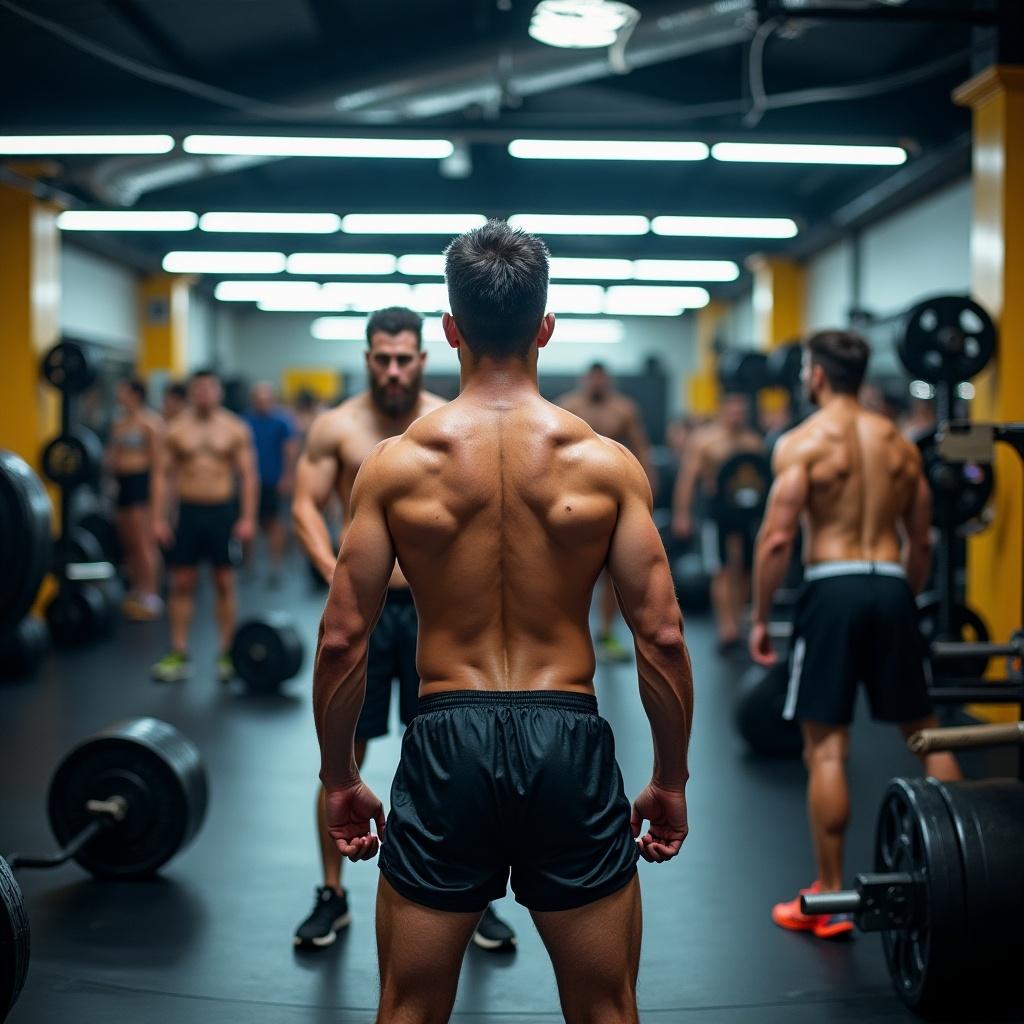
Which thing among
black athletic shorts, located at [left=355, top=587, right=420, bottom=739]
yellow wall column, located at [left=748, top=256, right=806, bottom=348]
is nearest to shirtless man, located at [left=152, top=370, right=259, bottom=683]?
black athletic shorts, located at [left=355, top=587, right=420, bottom=739]

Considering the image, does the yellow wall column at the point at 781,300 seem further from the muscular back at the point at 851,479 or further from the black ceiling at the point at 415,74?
the muscular back at the point at 851,479

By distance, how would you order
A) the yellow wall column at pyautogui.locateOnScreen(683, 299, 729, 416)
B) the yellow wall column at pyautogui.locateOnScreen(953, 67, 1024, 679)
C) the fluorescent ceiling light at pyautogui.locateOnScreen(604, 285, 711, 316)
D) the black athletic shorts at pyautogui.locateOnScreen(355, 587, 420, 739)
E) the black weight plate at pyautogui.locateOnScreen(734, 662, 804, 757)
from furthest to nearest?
1. the yellow wall column at pyautogui.locateOnScreen(683, 299, 729, 416)
2. the fluorescent ceiling light at pyautogui.locateOnScreen(604, 285, 711, 316)
3. the yellow wall column at pyautogui.locateOnScreen(953, 67, 1024, 679)
4. the black weight plate at pyautogui.locateOnScreen(734, 662, 804, 757)
5. the black athletic shorts at pyautogui.locateOnScreen(355, 587, 420, 739)

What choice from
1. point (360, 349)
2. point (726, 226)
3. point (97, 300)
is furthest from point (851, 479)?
point (360, 349)

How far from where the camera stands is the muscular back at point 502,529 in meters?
1.49

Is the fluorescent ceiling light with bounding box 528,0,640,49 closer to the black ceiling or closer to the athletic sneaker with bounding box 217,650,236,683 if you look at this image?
the black ceiling

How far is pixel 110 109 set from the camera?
5.33 m

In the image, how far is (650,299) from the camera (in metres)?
12.6

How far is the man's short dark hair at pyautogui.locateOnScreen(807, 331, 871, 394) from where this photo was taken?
8.93 ft

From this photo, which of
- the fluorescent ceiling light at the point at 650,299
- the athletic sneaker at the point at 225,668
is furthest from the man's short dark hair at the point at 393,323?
the fluorescent ceiling light at the point at 650,299

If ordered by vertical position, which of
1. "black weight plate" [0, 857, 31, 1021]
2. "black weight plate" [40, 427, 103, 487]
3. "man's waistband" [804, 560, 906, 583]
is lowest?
"black weight plate" [0, 857, 31, 1021]

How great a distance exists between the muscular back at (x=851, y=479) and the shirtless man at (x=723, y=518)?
3.26m

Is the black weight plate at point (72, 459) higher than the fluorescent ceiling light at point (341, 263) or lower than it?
lower

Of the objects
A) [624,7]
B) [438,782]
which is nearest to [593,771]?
[438,782]

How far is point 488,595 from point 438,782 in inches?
8.9
